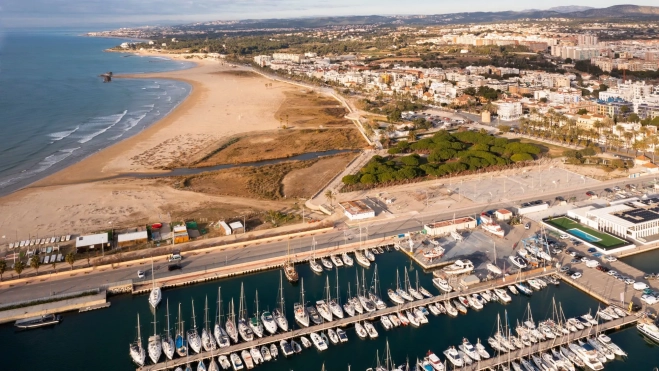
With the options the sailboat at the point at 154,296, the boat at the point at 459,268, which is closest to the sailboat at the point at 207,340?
the sailboat at the point at 154,296

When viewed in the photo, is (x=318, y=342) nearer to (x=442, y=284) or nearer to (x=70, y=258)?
(x=442, y=284)

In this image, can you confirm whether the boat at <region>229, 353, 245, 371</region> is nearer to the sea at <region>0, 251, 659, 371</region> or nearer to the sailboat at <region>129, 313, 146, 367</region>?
the sea at <region>0, 251, 659, 371</region>

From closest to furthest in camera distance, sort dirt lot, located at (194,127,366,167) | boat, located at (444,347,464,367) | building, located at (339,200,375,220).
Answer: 1. boat, located at (444,347,464,367)
2. building, located at (339,200,375,220)
3. dirt lot, located at (194,127,366,167)

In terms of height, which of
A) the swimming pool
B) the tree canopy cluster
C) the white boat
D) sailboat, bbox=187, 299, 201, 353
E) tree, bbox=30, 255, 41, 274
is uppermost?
the tree canopy cluster

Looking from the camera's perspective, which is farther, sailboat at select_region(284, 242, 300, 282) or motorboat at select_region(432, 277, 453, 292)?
sailboat at select_region(284, 242, 300, 282)

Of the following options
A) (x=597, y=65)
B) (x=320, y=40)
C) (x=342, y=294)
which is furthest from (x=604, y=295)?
(x=320, y=40)

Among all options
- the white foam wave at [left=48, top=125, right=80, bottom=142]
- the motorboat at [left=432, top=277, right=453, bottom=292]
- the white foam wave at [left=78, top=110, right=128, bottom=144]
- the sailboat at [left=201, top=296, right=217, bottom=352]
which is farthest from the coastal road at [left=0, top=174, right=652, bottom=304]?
the white foam wave at [left=48, top=125, right=80, bottom=142]

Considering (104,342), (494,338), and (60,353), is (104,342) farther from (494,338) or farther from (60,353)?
(494,338)
